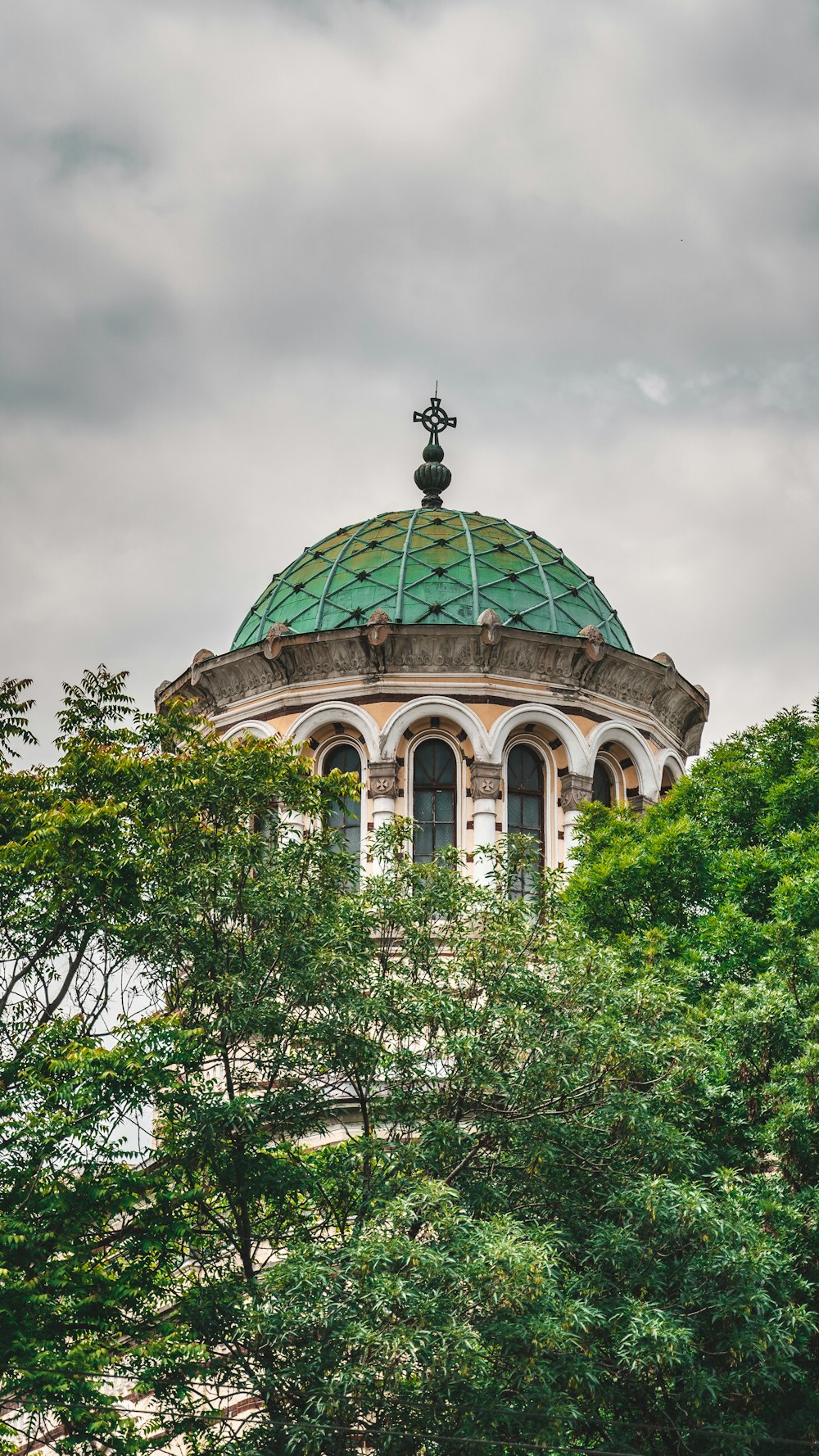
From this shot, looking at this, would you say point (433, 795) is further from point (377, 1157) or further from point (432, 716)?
point (377, 1157)

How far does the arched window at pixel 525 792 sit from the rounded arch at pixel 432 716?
0.78 metres

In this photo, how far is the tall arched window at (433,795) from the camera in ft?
86.6

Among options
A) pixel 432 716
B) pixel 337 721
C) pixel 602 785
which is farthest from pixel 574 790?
pixel 337 721

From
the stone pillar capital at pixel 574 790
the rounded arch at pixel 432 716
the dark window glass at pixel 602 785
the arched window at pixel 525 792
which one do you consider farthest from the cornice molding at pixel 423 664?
the stone pillar capital at pixel 574 790

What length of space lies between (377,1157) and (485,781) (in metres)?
12.5

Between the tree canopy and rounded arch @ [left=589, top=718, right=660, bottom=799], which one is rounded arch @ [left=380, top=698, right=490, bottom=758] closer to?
rounded arch @ [left=589, top=718, right=660, bottom=799]

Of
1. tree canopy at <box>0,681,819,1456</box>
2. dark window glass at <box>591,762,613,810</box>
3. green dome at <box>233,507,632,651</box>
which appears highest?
green dome at <box>233,507,632,651</box>

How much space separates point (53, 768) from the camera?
17.7 meters

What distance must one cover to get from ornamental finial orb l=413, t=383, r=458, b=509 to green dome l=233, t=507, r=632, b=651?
1309 millimetres

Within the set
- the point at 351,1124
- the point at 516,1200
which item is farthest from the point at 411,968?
the point at 351,1124

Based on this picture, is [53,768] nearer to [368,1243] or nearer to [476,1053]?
[476,1053]

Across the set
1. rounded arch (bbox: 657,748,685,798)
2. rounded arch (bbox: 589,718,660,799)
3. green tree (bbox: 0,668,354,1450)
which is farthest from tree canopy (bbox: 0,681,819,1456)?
rounded arch (bbox: 657,748,685,798)

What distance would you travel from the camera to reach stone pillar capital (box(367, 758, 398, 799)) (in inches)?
1027

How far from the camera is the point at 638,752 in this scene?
27.9m
